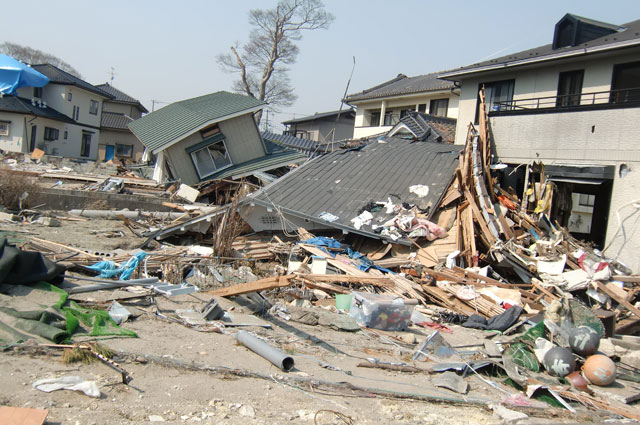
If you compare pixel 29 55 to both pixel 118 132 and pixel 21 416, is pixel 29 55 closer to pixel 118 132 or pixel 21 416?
pixel 118 132

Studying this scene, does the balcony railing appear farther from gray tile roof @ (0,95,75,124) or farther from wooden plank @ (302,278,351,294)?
gray tile roof @ (0,95,75,124)

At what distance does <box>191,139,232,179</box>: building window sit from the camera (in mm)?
20641

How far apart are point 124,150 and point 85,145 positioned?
5614 mm

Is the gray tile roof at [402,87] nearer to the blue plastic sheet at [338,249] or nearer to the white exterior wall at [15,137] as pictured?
the blue plastic sheet at [338,249]

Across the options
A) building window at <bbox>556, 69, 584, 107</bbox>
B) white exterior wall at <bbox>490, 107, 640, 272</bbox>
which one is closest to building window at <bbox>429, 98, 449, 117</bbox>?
building window at <bbox>556, 69, 584, 107</bbox>

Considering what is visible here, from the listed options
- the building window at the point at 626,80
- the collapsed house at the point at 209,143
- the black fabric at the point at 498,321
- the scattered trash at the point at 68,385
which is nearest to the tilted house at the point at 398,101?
the collapsed house at the point at 209,143

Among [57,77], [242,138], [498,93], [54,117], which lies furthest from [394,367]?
[57,77]

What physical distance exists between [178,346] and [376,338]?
3124mm

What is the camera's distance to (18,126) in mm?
28875

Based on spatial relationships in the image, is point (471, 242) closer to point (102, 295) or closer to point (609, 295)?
point (609, 295)

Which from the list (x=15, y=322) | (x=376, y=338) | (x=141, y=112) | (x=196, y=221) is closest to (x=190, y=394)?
(x=15, y=322)

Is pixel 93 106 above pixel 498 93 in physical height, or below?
above

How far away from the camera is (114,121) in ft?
136

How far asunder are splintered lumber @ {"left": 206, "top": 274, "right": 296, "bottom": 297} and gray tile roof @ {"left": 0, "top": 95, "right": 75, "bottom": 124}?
2712 centimetres
